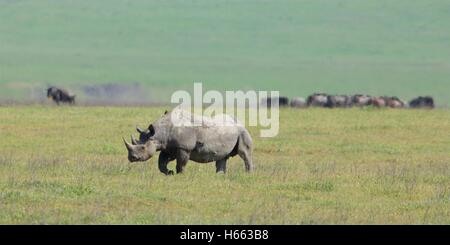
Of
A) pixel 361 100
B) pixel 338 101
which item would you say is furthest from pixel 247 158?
pixel 338 101

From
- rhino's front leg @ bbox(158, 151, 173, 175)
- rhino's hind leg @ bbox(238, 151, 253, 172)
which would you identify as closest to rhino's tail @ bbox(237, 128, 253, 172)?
rhino's hind leg @ bbox(238, 151, 253, 172)

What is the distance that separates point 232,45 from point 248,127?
8878 cm

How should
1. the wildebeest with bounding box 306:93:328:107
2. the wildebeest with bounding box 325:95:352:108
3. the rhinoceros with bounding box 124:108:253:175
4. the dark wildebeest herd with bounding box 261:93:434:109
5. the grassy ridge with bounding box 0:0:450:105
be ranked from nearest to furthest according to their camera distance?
the rhinoceros with bounding box 124:108:253:175 < the dark wildebeest herd with bounding box 261:93:434:109 < the wildebeest with bounding box 325:95:352:108 < the wildebeest with bounding box 306:93:328:107 < the grassy ridge with bounding box 0:0:450:105

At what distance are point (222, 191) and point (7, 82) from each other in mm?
88899

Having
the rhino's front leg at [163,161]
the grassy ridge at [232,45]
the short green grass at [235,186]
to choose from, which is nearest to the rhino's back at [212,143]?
the short green grass at [235,186]

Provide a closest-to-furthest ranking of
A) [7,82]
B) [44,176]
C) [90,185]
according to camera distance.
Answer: [90,185]
[44,176]
[7,82]

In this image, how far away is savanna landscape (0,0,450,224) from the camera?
1568 cm

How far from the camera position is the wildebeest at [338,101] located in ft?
215

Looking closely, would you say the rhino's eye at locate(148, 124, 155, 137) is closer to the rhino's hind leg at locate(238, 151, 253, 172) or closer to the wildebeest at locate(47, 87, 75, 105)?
the rhino's hind leg at locate(238, 151, 253, 172)

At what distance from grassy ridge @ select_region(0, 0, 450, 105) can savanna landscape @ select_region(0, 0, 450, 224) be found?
22 centimetres

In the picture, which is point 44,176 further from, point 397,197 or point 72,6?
point 72,6

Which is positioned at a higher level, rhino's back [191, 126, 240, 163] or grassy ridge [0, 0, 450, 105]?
grassy ridge [0, 0, 450, 105]
